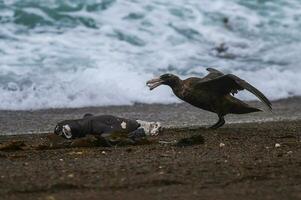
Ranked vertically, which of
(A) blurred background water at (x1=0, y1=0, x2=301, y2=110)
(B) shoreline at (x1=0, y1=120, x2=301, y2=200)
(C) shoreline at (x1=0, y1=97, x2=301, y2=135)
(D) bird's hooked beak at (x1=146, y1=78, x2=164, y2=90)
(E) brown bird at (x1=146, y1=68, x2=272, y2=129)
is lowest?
(B) shoreline at (x1=0, y1=120, x2=301, y2=200)

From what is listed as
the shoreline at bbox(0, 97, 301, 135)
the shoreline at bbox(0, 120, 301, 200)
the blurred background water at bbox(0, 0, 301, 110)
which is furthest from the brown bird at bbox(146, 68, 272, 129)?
the blurred background water at bbox(0, 0, 301, 110)

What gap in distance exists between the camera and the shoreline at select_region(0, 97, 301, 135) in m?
6.89

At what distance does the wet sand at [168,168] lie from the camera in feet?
11.5

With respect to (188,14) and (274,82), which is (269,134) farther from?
(188,14)

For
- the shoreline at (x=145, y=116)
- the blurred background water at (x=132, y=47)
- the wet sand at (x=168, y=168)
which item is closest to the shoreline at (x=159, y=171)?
the wet sand at (x=168, y=168)

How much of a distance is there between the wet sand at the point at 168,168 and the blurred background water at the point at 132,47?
8.06 feet

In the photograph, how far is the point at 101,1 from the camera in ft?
42.5

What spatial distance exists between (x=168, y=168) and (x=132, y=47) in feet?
22.7

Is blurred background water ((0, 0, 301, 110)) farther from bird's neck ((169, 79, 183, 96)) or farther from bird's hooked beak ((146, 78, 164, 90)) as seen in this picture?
bird's neck ((169, 79, 183, 96))

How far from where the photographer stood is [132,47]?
35.7 feet

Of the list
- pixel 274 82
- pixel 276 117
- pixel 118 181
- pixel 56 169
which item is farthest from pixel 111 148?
pixel 274 82

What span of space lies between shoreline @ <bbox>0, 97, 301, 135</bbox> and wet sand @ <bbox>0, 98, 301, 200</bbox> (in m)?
0.60

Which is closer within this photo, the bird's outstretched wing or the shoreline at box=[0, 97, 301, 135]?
the bird's outstretched wing

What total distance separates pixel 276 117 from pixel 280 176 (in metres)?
3.66
